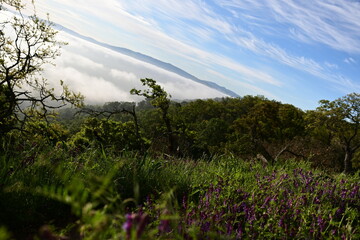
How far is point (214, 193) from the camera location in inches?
141

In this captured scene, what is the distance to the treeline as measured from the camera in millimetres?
20109

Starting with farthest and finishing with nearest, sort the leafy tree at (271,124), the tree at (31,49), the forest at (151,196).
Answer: the leafy tree at (271,124) < the tree at (31,49) < the forest at (151,196)

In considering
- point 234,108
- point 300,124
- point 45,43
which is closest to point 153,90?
point 45,43

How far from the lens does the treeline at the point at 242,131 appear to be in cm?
2011

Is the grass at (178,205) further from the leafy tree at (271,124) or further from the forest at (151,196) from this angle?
the leafy tree at (271,124)

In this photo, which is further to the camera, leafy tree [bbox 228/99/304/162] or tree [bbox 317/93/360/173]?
leafy tree [bbox 228/99/304/162]

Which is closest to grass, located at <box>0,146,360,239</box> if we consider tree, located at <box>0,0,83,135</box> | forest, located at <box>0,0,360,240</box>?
forest, located at <box>0,0,360,240</box>

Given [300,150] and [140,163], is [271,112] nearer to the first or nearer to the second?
[300,150]

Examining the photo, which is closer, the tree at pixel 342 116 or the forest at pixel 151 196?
the forest at pixel 151 196

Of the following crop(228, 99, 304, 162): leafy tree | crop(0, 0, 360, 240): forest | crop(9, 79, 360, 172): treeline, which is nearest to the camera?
crop(0, 0, 360, 240): forest

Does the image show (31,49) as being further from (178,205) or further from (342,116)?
(342,116)

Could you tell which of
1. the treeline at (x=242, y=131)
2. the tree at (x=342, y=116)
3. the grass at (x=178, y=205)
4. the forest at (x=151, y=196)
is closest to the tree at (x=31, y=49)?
the treeline at (x=242, y=131)

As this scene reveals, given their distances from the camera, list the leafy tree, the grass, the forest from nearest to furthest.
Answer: the forest, the grass, the leafy tree

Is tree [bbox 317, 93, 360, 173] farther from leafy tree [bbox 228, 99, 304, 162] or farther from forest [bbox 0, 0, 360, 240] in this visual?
forest [bbox 0, 0, 360, 240]
